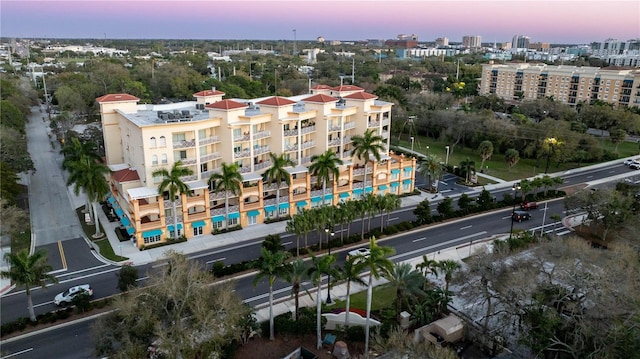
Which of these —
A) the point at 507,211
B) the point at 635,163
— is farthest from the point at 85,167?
the point at 635,163

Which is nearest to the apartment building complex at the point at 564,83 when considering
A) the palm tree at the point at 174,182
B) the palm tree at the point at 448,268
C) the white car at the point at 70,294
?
the palm tree at the point at 448,268

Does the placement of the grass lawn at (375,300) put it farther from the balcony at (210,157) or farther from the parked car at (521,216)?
the parked car at (521,216)

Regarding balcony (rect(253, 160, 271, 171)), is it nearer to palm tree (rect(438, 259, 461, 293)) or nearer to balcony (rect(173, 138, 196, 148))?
balcony (rect(173, 138, 196, 148))

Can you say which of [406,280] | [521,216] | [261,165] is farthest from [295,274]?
[521,216]

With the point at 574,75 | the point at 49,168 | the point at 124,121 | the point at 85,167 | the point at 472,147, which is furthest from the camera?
the point at 574,75

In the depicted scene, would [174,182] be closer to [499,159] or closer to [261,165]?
[261,165]

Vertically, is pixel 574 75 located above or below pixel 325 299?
above

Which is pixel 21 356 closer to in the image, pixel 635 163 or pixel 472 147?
pixel 472 147
